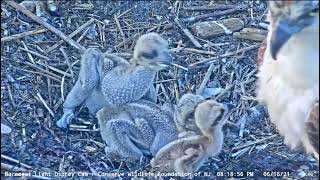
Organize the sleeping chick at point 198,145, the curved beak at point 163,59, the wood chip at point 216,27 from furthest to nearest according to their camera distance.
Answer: the wood chip at point 216,27, the curved beak at point 163,59, the sleeping chick at point 198,145

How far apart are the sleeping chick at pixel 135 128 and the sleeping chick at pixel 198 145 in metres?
0.06

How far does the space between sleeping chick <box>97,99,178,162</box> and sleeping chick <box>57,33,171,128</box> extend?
0.04 metres

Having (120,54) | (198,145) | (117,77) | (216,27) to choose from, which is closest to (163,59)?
(117,77)

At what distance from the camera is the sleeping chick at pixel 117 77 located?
3.20 meters

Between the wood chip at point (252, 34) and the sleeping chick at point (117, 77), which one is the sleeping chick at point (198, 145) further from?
the wood chip at point (252, 34)

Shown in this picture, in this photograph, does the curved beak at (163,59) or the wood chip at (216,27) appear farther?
the wood chip at (216,27)

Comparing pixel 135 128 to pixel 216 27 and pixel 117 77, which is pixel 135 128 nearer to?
pixel 117 77

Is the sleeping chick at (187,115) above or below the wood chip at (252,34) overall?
below

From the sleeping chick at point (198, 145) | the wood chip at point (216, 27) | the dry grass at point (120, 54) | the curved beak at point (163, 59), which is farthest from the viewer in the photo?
the wood chip at point (216, 27)

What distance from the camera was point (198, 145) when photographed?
10.3 ft

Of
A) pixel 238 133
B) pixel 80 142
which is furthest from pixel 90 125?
pixel 238 133

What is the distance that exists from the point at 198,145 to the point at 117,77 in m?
0.43

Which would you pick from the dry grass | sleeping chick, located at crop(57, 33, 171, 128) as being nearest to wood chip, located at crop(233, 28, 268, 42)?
the dry grass

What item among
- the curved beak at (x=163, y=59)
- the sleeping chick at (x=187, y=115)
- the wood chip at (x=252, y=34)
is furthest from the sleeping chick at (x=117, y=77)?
the wood chip at (x=252, y=34)
